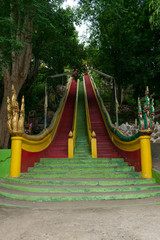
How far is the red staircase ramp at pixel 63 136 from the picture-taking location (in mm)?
8727

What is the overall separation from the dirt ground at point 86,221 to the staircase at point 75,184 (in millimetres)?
281

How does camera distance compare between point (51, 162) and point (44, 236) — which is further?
point (51, 162)

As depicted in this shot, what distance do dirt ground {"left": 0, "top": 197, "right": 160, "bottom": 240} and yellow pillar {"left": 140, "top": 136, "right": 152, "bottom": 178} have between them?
1.23 meters

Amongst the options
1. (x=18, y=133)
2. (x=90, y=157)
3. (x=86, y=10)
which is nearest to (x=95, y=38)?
(x=86, y=10)

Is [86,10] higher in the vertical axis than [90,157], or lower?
higher

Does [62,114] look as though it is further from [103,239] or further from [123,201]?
[103,239]

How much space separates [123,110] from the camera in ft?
71.0

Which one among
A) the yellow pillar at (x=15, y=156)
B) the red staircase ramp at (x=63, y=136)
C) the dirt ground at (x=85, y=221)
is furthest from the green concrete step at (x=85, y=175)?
the red staircase ramp at (x=63, y=136)

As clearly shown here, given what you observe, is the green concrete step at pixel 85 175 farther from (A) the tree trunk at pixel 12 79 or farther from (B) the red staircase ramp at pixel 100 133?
(A) the tree trunk at pixel 12 79

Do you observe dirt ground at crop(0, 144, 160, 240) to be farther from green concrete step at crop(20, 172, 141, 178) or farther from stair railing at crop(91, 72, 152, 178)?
green concrete step at crop(20, 172, 141, 178)

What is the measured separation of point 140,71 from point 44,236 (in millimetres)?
13178

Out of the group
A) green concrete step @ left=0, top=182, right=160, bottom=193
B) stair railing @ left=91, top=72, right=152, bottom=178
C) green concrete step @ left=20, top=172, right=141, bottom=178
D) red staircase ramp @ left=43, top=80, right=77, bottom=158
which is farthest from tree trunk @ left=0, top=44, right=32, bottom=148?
stair railing @ left=91, top=72, right=152, bottom=178

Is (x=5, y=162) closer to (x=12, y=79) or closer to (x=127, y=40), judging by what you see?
(x=12, y=79)

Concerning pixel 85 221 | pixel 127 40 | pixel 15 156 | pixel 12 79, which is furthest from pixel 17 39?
pixel 127 40
